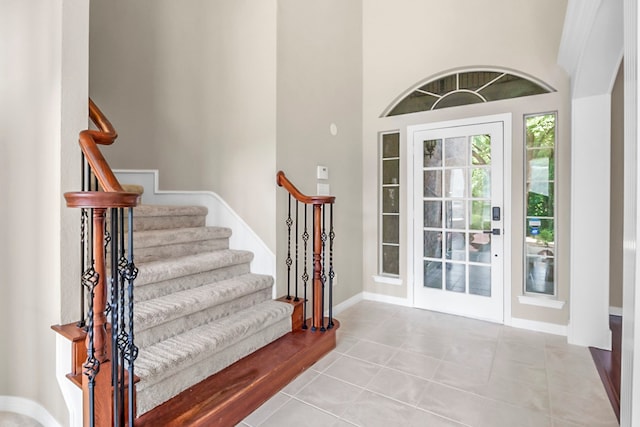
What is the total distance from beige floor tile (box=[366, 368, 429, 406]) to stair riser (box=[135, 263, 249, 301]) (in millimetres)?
1359

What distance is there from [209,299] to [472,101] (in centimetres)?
312

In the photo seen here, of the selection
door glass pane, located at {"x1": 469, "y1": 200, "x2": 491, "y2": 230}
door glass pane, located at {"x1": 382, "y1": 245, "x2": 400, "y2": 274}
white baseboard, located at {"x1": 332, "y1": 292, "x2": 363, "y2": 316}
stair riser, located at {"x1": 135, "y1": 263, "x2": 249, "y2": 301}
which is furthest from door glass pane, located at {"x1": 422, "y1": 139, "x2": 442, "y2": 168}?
stair riser, located at {"x1": 135, "y1": 263, "x2": 249, "y2": 301}

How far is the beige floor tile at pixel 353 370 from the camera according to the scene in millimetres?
2334

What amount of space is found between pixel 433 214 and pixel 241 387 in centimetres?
265

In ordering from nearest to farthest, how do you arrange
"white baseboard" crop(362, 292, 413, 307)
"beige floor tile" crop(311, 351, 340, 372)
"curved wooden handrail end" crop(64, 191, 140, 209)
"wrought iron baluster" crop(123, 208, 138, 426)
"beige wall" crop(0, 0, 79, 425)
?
"curved wooden handrail end" crop(64, 191, 140, 209)
"wrought iron baluster" crop(123, 208, 138, 426)
"beige wall" crop(0, 0, 79, 425)
"beige floor tile" crop(311, 351, 340, 372)
"white baseboard" crop(362, 292, 413, 307)

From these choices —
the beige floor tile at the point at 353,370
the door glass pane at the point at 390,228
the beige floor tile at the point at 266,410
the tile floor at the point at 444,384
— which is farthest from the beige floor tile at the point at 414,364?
the door glass pane at the point at 390,228

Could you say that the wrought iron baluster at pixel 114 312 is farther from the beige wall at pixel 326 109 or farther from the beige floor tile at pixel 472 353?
the beige floor tile at pixel 472 353

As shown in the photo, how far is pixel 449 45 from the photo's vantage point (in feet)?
11.7

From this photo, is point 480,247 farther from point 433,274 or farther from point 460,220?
point 433,274

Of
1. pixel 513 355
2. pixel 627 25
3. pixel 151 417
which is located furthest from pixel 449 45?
pixel 151 417

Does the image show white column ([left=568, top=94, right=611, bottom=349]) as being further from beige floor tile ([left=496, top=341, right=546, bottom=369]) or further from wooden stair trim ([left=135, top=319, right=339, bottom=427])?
wooden stair trim ([left=135, top=319, right=339, bottom=427])

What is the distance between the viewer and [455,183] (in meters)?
3.59

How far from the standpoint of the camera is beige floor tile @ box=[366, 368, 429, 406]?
214 centimetres

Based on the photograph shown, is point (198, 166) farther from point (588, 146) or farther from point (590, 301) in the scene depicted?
point (590, 301)
